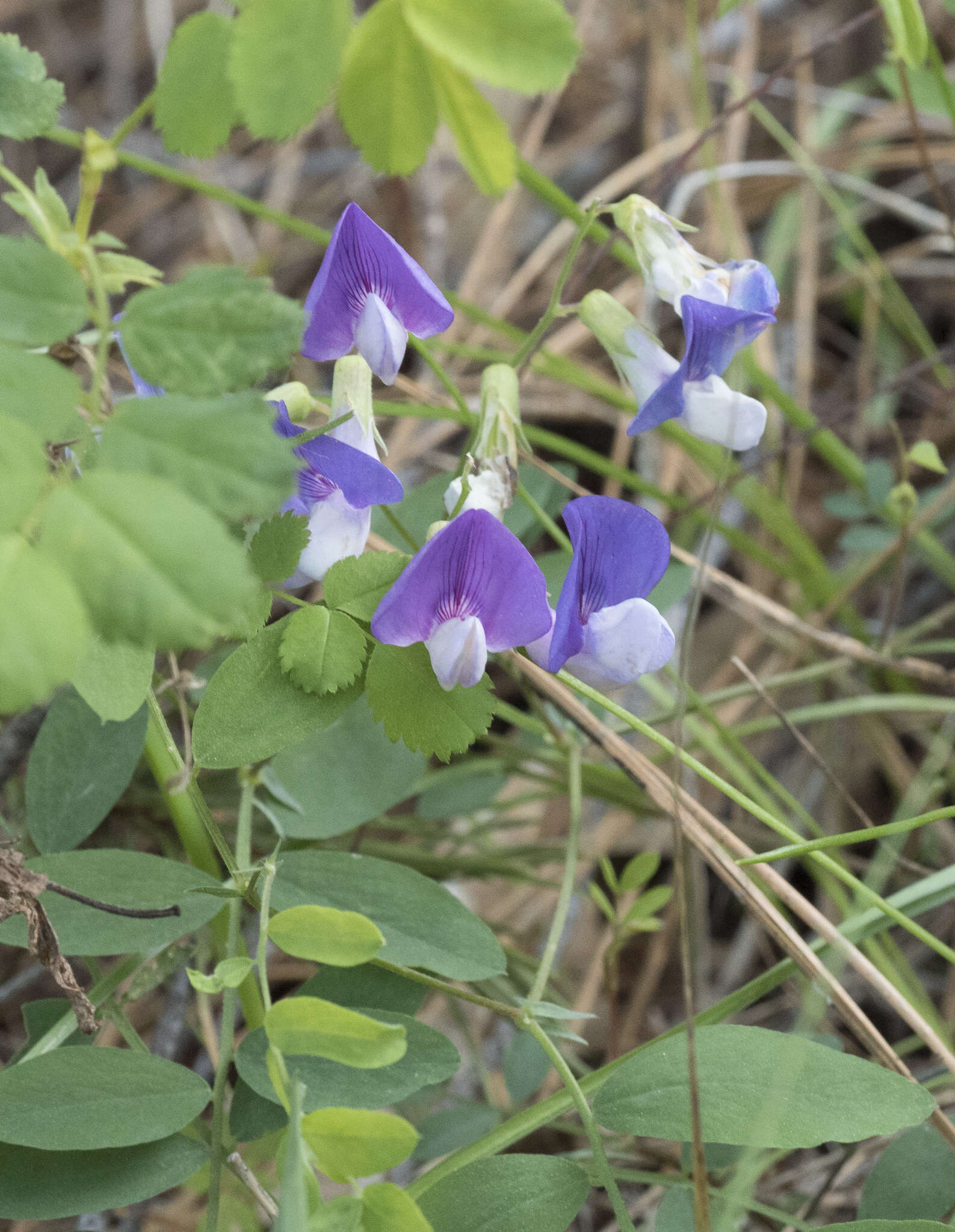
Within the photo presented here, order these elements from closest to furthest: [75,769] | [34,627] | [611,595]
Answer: [34,627]
[611,595]
[75,769]

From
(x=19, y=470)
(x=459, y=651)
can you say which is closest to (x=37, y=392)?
(x=19, y=470)

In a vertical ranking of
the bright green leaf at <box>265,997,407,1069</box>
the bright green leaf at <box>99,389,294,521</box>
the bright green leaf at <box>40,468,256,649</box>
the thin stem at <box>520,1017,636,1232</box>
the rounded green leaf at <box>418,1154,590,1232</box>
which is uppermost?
the bright green leaf at <box>99,389,294,521</box>

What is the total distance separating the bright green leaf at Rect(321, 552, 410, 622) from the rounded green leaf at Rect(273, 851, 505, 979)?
0.23 meters

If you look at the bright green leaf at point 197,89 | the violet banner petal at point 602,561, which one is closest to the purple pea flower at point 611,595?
the violet banner petal at point 602,561

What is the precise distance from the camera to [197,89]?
0.86 metres

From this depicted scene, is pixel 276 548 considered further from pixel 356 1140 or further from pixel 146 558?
pixel 356 1140

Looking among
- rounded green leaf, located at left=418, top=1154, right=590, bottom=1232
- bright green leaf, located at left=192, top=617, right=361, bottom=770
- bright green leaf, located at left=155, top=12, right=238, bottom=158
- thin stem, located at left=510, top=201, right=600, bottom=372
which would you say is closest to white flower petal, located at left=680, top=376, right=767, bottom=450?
thin stem, located at left=510, top=201, right=600, bottom=372

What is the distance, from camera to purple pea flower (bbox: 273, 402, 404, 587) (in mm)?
785

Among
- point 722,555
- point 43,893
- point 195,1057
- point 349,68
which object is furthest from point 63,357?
point 722,555

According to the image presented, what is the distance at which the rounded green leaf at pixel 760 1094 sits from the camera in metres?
0.69

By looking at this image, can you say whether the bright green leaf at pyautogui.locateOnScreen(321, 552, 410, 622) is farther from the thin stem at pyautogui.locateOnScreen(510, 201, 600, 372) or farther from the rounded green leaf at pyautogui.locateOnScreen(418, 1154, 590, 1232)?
the rounded green leaf at pyautogui.locateOnScreen(418, 1154, 590, 1232)

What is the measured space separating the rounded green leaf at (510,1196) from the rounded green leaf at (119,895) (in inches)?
11.0

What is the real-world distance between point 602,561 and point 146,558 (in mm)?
412

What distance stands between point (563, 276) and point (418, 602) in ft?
0.92
